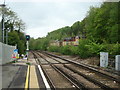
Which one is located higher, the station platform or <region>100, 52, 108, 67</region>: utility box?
<region>100, 52, 108, 67</region>: utility box

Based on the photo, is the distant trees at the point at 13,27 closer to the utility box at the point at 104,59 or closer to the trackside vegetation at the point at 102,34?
the trackside vegetation at the point at 102,34

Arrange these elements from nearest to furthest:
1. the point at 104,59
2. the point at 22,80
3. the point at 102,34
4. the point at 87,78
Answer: the point at 22,80 → the point at 87,78 → the point at 104,59 → the point at 102,34

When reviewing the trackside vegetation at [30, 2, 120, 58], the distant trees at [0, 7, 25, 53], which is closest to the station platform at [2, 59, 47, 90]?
the trackside vegetation at [30, 2, 120, 58]

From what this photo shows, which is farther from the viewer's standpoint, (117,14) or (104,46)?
(117,14)

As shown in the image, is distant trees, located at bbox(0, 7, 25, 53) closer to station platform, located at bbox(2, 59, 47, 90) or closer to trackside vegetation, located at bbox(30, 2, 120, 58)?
trackside vegetation, located at bbox(30, 2, 120, 58)

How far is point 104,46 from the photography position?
24.1 meters

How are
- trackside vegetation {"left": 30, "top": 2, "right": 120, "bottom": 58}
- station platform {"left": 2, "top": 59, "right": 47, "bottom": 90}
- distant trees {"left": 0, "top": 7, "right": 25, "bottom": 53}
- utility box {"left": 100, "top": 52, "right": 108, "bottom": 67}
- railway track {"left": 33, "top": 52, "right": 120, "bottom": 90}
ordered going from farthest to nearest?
distant trees {"left": 0, "top": 7, "right": 25, "bottom": 53} < trackside vegetation {"left": 30, "top": 2, "right": 120, "bottom": 58} < utility box {"left": 100, "top": 52, "right": 108, "bottom": 67} < railway track {"left": 33, "top": 52, "right": 120, "bottom": 90} < station platform {"left": 2, "top": 59, "right": 47, "bottom": 90}

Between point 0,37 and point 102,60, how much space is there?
23626 millimetres

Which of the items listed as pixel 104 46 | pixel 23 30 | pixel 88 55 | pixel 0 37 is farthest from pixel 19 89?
pixel 23 30

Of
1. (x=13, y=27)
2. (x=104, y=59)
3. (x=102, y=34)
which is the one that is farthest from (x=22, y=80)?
(x=13, y=27)

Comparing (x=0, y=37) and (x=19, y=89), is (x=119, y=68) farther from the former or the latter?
(x=0, y=37)

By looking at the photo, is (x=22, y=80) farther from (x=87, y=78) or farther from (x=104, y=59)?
(x=104, y=59)

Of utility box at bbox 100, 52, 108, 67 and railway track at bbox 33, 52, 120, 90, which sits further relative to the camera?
utility box at bbox 100, 52, 108, 67

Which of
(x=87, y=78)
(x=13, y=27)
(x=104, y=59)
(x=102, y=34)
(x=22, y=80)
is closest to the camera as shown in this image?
(x=22, y=80)
